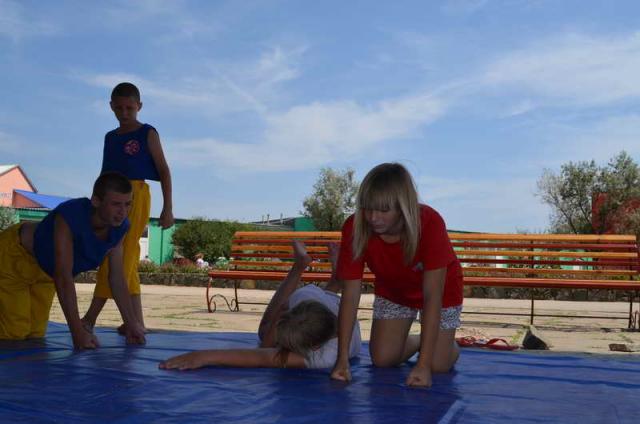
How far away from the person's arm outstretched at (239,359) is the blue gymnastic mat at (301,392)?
0.21 feet

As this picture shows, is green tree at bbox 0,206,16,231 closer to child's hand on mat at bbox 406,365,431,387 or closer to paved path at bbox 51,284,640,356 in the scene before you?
paved path at bbox 51,284,640,356

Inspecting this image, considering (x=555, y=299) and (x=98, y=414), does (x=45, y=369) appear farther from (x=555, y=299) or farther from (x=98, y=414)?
(x=555, y=299)

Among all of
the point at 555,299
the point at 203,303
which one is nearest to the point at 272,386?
the point at 203,303

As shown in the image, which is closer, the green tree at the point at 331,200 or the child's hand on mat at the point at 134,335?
the child's hand on mat at the point at 134,335

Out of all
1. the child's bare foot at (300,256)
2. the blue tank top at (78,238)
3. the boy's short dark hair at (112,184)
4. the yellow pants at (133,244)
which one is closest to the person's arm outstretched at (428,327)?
the child's bare foot at (300,256)

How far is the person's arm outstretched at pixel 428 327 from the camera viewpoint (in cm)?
283

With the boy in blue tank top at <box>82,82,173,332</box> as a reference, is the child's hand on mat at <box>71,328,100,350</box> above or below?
below

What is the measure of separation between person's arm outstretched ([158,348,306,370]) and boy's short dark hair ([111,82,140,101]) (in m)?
2.08

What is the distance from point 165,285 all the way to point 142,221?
11.6 meters

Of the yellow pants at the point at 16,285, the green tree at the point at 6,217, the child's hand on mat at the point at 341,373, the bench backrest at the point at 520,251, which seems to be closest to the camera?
the child's hand on mat at the point at 341,373

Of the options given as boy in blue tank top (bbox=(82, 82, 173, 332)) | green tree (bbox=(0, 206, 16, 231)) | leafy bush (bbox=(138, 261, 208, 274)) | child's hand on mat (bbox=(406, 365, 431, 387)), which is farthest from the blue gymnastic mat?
green tree (bbox=(0, 206, 16, 231))

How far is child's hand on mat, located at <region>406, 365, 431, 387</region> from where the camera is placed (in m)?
2.81

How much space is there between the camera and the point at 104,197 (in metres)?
3.77

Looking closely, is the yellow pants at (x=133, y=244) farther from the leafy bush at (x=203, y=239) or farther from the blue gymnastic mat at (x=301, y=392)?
the leafy bush at (x=203, y=239)
